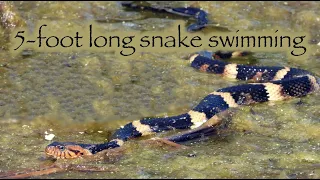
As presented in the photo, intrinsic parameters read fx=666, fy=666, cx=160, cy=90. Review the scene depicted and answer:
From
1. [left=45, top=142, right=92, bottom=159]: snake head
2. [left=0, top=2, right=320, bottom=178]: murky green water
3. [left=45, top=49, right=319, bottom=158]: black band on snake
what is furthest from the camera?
[left=45, top=49, right=319, bottom=158]: black band on snake

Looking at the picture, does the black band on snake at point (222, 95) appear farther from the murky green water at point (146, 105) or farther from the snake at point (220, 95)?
the murky green water at point (146, 105)

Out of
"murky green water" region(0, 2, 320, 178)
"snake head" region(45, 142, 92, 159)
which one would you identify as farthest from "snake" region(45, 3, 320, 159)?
"murky green water" region(0, 2, 320, 178)

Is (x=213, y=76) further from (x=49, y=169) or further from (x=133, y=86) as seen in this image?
(x=49, y=169)

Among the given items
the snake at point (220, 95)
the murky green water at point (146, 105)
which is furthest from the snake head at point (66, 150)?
the murky green water at point (146, 105)

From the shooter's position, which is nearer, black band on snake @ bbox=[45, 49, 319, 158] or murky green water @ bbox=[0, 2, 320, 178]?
murky green water @ bbox=[0, 2, 320, 178]

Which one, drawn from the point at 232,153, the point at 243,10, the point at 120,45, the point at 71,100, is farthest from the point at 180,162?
the point at 243,10

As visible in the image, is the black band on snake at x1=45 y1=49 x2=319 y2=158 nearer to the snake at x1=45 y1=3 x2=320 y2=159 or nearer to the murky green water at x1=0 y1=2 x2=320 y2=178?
the snake at x1=45 y1=3 x2=320 y2=159

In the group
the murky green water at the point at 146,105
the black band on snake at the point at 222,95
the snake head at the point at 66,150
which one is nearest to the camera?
the murky green water at the point at 146,105

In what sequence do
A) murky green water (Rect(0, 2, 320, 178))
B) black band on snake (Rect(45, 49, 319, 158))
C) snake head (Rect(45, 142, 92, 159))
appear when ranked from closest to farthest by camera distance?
murky green water (Rect(0, 2, 320, 178)), snake head (Rect(45, 142, 92, 159)), black band on snake (Rect(45, 49, 319, 158))

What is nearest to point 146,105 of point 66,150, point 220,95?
point 220,95
